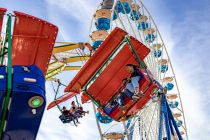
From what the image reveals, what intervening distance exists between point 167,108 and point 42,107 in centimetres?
861

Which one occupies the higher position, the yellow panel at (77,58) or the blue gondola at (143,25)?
the blue gondola at (143,25)

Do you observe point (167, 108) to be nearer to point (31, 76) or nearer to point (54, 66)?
point (54, 66)

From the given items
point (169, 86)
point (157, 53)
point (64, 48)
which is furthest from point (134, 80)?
point (169, 86)

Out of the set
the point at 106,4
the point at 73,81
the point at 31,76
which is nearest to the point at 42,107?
the point at 31,76

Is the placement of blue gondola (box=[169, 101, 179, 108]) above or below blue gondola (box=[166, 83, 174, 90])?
below

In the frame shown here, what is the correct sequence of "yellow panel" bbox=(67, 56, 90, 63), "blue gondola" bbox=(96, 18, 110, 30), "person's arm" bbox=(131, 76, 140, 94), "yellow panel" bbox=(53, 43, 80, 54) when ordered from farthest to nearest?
"blue gondola" bbox=(96, 18, 110, 30) < "yellow panel" bbox=(67, 56, 90, 63) < "yellow panel" bbox=(53, 43, 80, 54) < "person's arm" bbox=(131, 76, 140, 94)

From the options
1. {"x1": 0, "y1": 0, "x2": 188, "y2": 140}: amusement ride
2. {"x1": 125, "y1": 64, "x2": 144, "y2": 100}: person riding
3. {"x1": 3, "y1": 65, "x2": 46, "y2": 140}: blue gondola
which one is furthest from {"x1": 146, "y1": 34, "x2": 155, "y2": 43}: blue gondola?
{"x1": 3, "y1": 65, "x2": 46, "y2": 140}: blue gondola

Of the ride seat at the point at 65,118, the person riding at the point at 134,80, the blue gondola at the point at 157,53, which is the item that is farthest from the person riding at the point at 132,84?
the blue gondola at the point at 157,53

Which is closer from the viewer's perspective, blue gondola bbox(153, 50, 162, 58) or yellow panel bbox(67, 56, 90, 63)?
yellow panel bbox(67, 56, 90, 63)

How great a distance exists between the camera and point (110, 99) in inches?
472

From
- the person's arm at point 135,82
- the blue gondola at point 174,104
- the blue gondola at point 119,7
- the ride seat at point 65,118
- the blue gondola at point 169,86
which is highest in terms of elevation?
the blue gondola at point 119,7

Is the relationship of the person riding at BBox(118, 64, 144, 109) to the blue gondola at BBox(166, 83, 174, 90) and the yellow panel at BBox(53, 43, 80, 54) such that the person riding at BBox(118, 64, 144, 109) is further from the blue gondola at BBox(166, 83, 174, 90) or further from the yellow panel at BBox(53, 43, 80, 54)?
the blue gondola at BBox(166, 83, 174, 90)

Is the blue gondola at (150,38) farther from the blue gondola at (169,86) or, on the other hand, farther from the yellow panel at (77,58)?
the yellow panel at (77,58)

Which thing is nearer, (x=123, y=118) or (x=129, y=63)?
(x=129, y=63)
